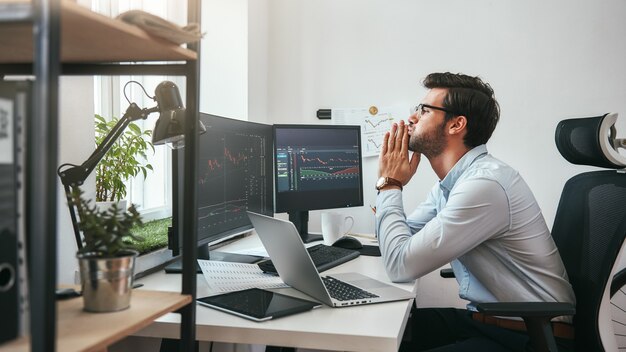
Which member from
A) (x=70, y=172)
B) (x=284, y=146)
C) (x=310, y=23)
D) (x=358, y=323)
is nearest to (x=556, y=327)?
(x=358, y=323)

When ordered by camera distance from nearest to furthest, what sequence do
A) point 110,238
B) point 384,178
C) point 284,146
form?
point 110,238 → point 384,178 → point 284,146

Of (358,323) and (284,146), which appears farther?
(284,146)

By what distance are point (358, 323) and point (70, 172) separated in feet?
2.25

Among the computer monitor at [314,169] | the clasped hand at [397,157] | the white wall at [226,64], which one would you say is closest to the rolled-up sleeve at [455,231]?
the clasped hand at [397,157]

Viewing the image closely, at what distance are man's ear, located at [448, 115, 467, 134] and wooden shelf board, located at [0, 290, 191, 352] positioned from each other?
1.19 metres

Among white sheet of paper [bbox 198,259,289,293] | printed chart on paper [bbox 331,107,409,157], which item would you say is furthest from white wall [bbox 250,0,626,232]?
white sheet of paper [bbox 198,259,289,293]

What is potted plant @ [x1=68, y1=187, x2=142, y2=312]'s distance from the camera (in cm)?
86

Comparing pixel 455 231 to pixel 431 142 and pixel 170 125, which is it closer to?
pixel 431 142

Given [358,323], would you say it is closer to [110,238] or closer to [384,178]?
[110,238]

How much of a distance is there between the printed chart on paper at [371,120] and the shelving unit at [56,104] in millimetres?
1720

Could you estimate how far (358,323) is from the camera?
1.17 m

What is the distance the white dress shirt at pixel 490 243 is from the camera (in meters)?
1.53

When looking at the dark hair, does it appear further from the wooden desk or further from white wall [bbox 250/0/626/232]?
the wooden desk

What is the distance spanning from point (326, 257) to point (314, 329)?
68 cm
